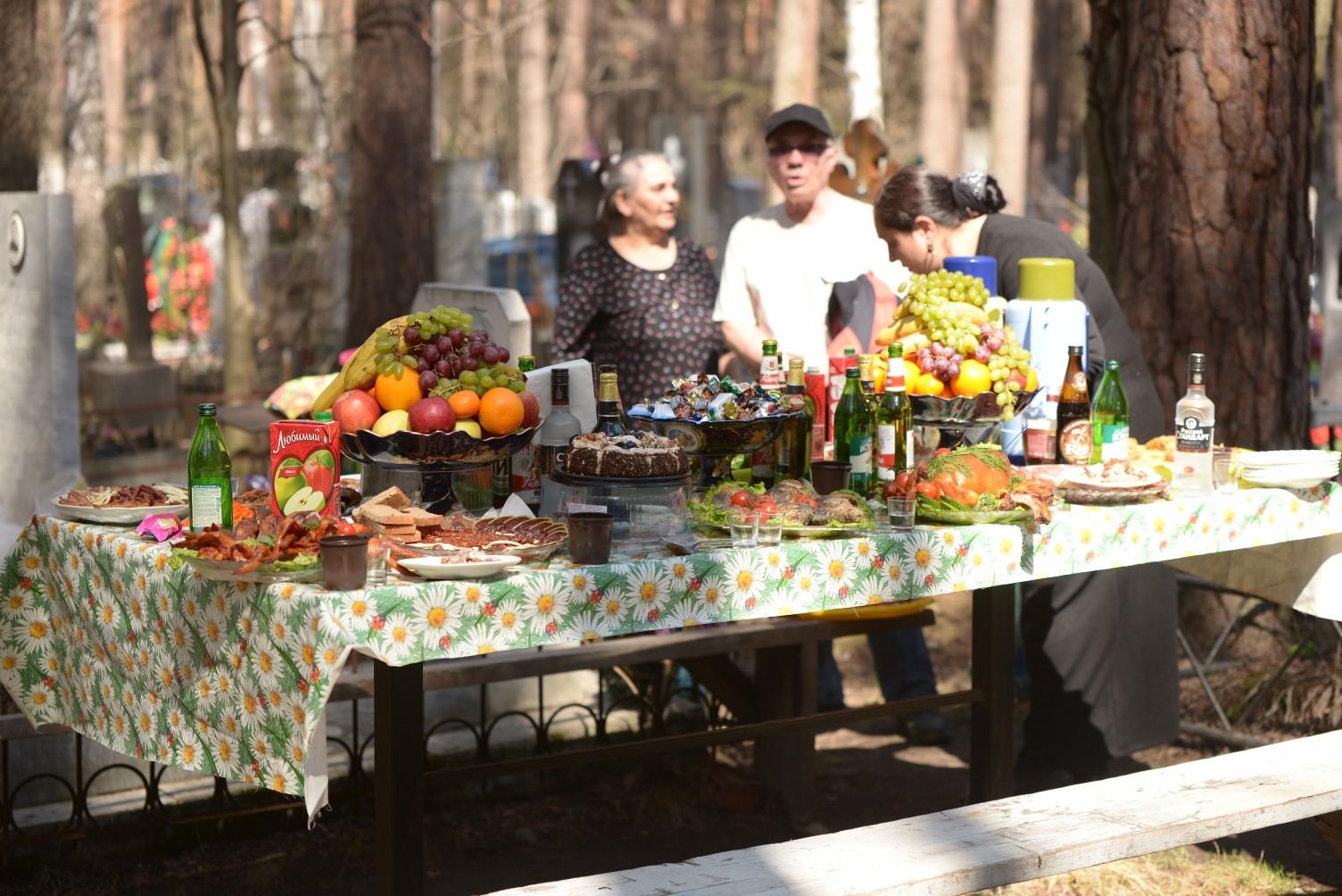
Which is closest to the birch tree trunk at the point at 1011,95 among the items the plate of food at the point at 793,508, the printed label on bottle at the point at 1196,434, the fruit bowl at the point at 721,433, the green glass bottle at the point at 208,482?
the printed label on bottle at the point at 1196,434

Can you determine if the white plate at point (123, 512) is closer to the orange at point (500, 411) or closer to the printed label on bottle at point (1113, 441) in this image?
the orange at point (500, 411)

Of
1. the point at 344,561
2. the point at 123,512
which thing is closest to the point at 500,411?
the point at 344,561

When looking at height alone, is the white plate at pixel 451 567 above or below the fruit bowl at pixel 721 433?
below

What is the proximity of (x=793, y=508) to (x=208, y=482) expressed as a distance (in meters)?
Answer: 1.27

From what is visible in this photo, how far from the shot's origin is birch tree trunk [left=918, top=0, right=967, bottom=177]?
76.7ft

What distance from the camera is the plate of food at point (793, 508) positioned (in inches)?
143

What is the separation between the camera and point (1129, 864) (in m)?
4.92

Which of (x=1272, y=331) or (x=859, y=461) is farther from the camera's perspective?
(x=1272, y=331)

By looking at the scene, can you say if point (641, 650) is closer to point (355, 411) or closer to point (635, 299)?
point (635, 299)

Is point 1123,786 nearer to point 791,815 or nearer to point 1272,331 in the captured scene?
point 791,815

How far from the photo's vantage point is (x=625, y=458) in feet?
11.7

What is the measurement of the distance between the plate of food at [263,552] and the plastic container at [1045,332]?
2.01 m

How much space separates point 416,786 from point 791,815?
217 cm

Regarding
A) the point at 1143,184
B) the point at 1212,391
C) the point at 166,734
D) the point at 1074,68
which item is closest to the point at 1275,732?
the point at 1212,391
